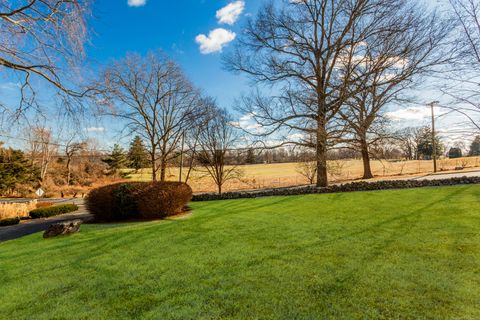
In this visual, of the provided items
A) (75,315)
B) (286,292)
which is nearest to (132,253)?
(75,315)

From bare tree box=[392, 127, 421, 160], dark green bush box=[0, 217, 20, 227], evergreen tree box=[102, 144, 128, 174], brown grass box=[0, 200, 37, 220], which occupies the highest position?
evergreen tree box=[102, 144, 128, 174]

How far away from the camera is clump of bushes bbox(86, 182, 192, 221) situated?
8.19 metres

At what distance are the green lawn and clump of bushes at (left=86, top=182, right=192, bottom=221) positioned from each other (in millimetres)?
2092

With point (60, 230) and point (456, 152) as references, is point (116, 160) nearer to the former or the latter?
point (60, 230)

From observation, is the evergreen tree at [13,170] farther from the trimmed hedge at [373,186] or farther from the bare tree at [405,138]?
the bare tree at [405,138]

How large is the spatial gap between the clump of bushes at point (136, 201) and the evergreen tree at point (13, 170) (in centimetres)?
2387

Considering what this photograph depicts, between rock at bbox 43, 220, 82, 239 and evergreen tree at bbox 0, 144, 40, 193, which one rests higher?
evergreen tree at bbox 0, 144, 40, 193

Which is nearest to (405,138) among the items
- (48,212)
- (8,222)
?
(48,212)

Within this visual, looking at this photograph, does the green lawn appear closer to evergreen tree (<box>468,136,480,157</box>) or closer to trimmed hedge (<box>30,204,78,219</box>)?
evergreen tree (<box>468,136,480,157</box>)

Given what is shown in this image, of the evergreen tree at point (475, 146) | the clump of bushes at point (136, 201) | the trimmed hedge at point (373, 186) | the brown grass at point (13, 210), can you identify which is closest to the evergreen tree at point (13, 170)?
the brown grass at point (13, 210)

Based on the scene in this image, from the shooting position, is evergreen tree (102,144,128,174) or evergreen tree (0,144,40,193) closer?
evergreen tree (0,144,40,193)

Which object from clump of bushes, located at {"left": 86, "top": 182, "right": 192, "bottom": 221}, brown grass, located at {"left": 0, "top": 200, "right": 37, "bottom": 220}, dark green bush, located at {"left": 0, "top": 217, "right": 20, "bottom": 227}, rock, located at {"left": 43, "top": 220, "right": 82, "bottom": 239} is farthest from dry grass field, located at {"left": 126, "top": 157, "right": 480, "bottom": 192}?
rock, located at {"left": 43, "top": 220, "right": 82, "bottom": 239}

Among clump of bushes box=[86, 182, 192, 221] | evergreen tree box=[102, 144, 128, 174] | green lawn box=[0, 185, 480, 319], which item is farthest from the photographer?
evergreen tree box=[102, 144, 128, 174]

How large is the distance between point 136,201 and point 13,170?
27.6 metres
